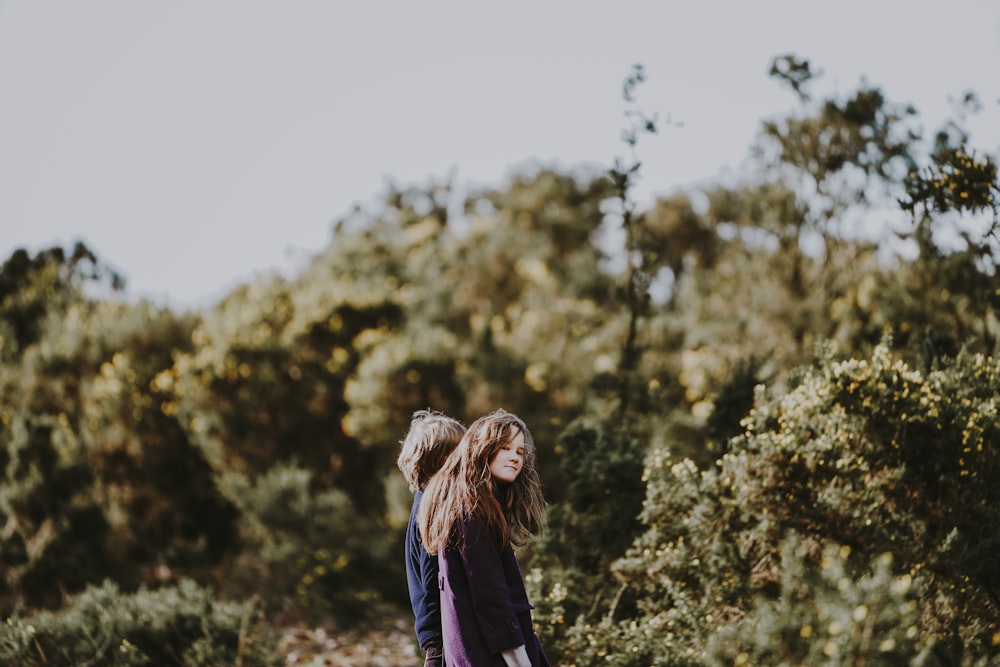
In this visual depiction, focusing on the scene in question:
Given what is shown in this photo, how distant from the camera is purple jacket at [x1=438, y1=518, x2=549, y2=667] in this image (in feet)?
9.54

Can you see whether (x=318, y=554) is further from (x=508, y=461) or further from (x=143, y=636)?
(x=508, y=461)

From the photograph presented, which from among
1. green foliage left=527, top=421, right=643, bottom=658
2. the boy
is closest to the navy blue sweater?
the boy

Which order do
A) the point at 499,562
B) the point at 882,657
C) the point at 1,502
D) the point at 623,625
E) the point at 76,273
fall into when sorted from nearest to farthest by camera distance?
1. the point at 882,657
2. the point at 499,562
3. the point at 623,625
4. the point at 1,502
5. the point at 76,273

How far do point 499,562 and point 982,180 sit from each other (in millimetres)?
4534

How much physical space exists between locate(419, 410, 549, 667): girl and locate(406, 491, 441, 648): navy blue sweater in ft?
0.52

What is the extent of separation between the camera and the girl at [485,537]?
2.92 meters

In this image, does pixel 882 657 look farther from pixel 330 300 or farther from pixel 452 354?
pixel 330 300

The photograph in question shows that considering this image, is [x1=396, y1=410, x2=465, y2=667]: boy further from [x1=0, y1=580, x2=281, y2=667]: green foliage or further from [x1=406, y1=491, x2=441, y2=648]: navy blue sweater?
[x1=0, y1=580, x2=281, y2=667]: green foliage

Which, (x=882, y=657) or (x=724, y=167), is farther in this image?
(x=724, y=167)

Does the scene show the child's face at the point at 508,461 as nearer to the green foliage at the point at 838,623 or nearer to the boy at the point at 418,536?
the boy at the point at 418,536

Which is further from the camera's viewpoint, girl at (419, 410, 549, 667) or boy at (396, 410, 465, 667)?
boy at (396, 410, 465, 667)

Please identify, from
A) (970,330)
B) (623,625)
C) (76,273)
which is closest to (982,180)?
(970,330)

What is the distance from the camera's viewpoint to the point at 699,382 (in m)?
9.75

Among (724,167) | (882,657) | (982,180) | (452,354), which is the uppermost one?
(724,167)
